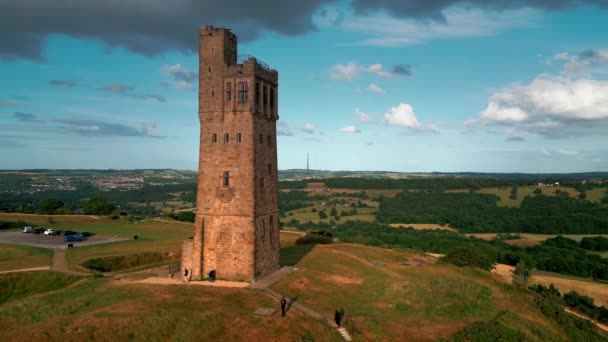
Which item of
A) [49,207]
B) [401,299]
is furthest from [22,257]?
[49,207]

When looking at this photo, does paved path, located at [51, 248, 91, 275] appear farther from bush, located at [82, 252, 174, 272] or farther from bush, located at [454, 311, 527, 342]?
bush, located at [454, 311, 527, 342]

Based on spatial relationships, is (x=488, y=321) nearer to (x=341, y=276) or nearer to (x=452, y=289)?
(x=452, y=289)

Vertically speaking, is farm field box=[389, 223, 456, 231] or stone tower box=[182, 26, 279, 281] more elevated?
stone tower box=[182, 26, 279, 281]

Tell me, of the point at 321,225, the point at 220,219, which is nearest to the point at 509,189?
the point at 321,225

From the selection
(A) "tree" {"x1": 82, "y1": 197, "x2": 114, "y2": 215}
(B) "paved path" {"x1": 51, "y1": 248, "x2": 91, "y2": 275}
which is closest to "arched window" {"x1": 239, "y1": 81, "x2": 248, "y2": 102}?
(B) "paved path" {"x1": 51, "y1": 248, "x2": 91, "y2": 275}

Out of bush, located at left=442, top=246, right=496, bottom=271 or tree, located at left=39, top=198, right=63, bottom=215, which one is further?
tree, located at left=39, top=198, right=63, bottom=215
